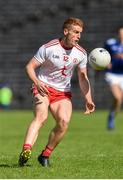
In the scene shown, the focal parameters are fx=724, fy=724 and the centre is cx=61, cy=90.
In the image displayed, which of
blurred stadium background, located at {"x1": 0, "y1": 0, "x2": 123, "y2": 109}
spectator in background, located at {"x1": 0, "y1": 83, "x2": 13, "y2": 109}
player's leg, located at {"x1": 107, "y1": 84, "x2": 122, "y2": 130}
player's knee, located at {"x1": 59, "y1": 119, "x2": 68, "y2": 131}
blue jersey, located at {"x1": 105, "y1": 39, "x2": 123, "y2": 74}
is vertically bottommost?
spectator in background, located at {"x1": 0, "y1": 83, "x2": 13, "y2": 109}

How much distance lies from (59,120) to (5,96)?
21177 mm

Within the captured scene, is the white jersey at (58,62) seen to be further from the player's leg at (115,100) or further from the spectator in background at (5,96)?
the spectator in background at (5,96)

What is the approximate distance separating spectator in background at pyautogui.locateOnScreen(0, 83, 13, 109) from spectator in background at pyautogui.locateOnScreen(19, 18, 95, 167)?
→ 20928 millimetres

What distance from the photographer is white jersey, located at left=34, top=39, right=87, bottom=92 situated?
8.59 metres

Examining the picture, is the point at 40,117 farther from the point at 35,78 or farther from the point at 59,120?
the point at 35,78

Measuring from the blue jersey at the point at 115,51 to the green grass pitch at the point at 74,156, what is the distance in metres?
1.49

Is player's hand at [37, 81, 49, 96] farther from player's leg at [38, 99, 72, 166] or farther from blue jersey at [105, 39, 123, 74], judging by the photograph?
blue jersey at [105, 39, 123, 74]

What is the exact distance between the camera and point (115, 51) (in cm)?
1758

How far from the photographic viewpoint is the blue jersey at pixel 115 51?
57.1ft

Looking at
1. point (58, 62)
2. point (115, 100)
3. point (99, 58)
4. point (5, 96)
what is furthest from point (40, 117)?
point (5, 96)

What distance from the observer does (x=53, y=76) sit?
8734mm

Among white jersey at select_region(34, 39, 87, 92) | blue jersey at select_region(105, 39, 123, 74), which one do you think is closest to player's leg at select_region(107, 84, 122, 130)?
blue jersey at select_region(105, 39, 123, 74)

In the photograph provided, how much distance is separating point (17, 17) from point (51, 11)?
5.13 ft

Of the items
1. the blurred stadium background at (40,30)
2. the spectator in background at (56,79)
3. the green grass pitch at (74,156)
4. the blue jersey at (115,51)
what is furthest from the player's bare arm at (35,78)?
the blurred stadium background at (40,30)
